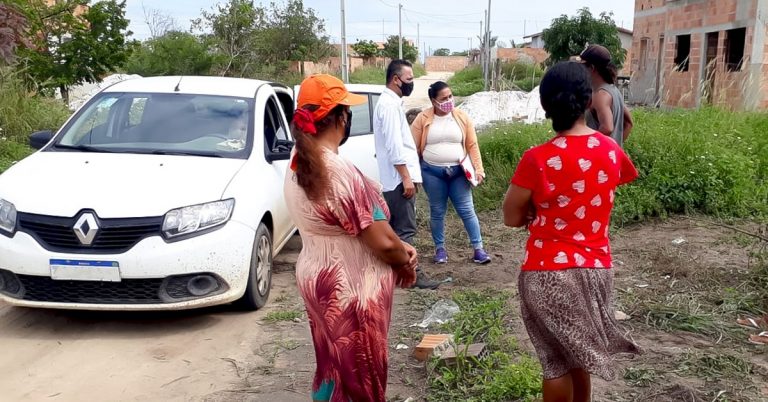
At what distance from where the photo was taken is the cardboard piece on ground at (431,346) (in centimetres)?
389

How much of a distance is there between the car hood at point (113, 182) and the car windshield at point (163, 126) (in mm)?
211

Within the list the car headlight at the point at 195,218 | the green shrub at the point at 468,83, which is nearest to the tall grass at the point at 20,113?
the car headlight at the point at 195,218

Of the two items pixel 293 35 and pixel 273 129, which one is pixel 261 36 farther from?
pixel 273 129

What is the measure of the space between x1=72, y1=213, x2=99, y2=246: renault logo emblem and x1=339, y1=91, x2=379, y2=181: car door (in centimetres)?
281

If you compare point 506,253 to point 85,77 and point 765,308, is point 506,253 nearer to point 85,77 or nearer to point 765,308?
point 765,308

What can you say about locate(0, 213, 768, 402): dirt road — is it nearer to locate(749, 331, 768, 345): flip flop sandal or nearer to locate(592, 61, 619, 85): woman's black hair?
locate(749, 331, 768, 345): flip flop sandal

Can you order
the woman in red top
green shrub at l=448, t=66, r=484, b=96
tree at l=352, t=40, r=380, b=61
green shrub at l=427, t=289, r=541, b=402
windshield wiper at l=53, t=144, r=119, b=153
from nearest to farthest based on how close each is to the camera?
the woman in red top, green shrub at l=427, t=289, r=541, b=402, windshield wiper at l=53, t=144, r=119, b=153, green shrub at l=448, t=66, r=484, b=96, tree at l=352, t=40, r=380, b=61

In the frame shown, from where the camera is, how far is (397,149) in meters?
5.05

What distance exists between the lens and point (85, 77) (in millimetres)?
16234

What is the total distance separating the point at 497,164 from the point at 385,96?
3.69 metres

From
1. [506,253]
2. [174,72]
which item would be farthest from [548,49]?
[506,253]

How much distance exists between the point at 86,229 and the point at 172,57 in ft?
66.7

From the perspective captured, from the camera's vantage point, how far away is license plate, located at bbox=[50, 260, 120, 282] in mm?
4223

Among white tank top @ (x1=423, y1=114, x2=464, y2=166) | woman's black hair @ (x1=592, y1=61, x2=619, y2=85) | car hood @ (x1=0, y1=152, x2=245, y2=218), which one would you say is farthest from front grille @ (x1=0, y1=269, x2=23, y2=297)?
woman's black hair @ (x1=592, y1=61, x2=619, y2=85)
